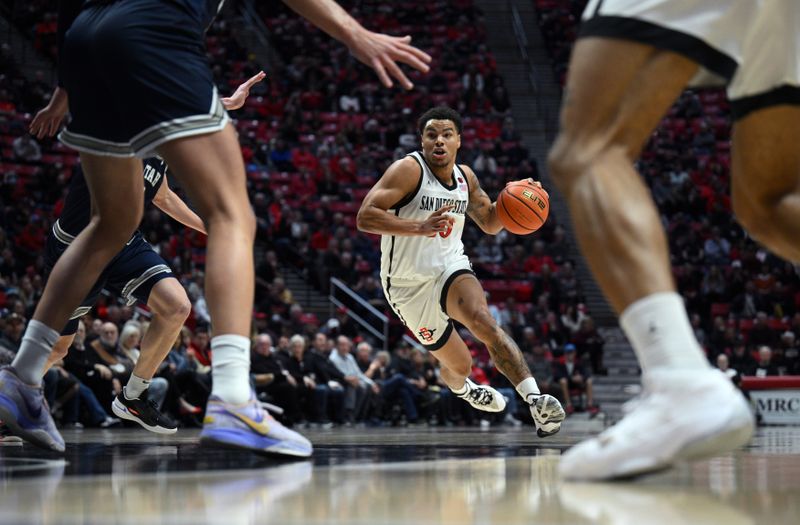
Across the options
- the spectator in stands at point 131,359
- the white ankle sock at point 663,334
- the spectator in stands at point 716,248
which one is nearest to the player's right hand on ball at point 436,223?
the white ankle sock at point 663,334

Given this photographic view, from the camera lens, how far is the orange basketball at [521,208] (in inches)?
252

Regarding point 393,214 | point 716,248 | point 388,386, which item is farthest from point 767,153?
point 716,248

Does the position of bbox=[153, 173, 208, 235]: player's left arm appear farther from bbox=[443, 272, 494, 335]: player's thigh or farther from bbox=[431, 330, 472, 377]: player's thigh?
bbox=[431, 330, 472, 377]: player's thigh

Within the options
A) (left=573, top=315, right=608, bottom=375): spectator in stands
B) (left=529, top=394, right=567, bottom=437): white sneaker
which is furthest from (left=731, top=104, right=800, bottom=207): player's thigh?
(left=573, top=315, right=608, bottom=375): spectator in stands

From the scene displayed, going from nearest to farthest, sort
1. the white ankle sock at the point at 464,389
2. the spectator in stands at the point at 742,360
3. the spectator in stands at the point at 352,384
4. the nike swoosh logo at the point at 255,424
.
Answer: the nike swoosh logo at the point at 255,424, the white ankle sock at the point at 464,389, the spectator in stands at the point at 352,384, the spectator in stands at the point at 742,360

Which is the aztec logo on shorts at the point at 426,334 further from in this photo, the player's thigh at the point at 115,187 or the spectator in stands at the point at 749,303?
the spectator in stands at the point at 749,303

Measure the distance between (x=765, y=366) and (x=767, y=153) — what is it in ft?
43.3

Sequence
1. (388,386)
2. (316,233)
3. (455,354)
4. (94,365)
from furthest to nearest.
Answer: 1. (316,233)
2. (388,386)
3. (94,365)
4. (455,354)

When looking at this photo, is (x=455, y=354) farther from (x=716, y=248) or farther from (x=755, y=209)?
(x=716, y=248)

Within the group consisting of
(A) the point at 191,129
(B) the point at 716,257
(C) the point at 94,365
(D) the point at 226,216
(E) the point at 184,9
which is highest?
(B) the point at 716,257

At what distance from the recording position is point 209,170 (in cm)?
289

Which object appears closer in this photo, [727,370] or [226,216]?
[226,216]

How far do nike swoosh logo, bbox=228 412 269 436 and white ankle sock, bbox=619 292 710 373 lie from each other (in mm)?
1057

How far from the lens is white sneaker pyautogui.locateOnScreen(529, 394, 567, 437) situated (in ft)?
18.2
